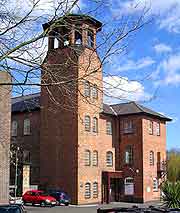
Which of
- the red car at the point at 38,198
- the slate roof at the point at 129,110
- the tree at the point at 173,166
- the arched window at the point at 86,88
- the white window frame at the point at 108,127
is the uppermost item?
the slate roof at the point at 129,110

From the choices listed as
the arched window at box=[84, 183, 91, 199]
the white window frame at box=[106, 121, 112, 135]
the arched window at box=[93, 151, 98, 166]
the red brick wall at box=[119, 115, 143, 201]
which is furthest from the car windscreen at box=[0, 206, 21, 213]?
the white window frame at box=[106, 121, 112, 135]

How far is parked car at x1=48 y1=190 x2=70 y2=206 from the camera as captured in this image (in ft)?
168

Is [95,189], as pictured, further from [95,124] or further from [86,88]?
[86,88]

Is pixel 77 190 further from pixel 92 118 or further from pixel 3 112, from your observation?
pixel 3 112

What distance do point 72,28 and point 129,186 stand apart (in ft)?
167

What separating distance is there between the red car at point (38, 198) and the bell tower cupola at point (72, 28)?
1560 inches

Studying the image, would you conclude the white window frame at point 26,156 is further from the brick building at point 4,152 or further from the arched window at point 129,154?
the brick building at point 4,152

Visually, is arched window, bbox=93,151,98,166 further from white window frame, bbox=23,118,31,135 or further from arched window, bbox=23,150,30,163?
white window frame, bbox=23,118,31,135

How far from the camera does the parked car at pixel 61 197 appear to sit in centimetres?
5112

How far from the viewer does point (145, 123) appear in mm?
61188

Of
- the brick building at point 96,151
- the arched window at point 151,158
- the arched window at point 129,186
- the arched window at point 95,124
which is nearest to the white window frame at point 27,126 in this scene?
the brick building at point 96,151

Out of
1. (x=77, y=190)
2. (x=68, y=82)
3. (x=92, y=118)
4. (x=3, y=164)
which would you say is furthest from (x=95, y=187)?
(x=68, y=82)

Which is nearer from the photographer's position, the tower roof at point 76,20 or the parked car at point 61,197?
the tower roof at point 76,20

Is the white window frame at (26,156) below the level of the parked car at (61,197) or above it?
above
